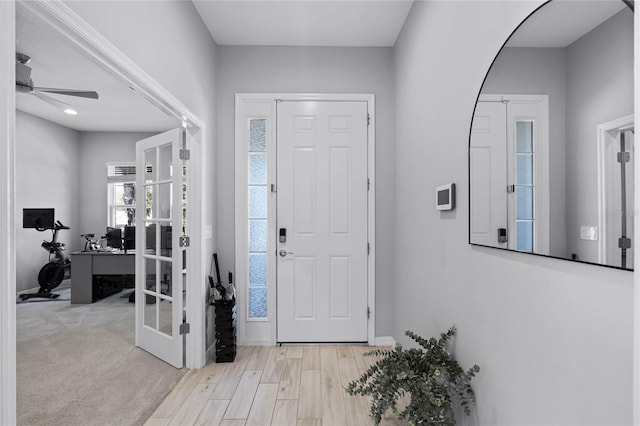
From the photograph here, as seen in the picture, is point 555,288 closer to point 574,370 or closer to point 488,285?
point 574,370

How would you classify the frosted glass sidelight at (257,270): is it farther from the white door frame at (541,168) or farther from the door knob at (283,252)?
the white door frame at (541,168)

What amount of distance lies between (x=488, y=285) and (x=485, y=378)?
0.42 m

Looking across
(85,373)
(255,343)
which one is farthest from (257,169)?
(85,373)

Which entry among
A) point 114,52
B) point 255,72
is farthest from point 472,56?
point 255,72

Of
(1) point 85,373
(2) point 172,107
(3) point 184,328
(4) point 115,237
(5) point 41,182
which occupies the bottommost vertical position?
(1) point 85,373

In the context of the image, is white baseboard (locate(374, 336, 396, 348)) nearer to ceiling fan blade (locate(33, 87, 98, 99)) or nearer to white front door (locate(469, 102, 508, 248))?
white front door (locate(469, 102, 508, 248))

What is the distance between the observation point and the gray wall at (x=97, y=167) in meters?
6.71

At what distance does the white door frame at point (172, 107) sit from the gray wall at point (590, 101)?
168cm

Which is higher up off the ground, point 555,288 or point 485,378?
point 555,288

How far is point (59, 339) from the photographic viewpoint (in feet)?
11.8

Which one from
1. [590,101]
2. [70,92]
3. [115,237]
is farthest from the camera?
[115,237]

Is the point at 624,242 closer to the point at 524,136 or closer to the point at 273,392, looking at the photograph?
the point at 524,136

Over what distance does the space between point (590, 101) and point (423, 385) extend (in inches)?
50.2

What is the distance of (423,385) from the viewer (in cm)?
160
